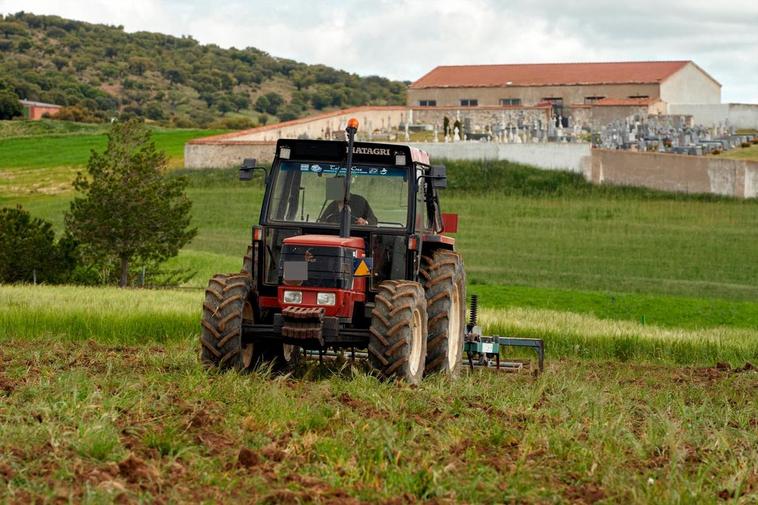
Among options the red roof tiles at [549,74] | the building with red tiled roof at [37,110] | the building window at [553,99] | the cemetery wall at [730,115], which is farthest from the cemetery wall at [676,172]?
the building with red tiled roof at [37,110]

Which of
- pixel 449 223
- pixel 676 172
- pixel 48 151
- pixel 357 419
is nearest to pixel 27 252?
pixel 449 223

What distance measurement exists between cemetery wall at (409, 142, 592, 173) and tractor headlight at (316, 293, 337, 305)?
4360cm

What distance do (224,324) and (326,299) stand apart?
984 millimetres

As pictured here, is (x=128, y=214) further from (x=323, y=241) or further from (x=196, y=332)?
(x=323, y=241)

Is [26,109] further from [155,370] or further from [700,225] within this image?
[155,370]

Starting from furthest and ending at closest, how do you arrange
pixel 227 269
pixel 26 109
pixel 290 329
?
1. pixel 26 109
2. pixel 227 269
3. pixel 290 329

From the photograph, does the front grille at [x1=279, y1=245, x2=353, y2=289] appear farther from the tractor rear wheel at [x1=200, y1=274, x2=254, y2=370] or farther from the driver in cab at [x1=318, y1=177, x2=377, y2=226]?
the driver in cab at [x1=318, y1=177, x2=377, y2=226]

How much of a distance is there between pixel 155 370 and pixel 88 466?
480 cm

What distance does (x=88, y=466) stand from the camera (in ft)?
26.7

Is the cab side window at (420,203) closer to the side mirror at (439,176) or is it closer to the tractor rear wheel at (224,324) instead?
the side mirror at (439,176)

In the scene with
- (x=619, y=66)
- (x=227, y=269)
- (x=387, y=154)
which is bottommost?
(x=227, y=269)

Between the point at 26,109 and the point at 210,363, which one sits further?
the point at 26,109

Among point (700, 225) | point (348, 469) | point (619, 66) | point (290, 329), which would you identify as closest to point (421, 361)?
point (290, 329)

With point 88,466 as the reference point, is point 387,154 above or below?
above
